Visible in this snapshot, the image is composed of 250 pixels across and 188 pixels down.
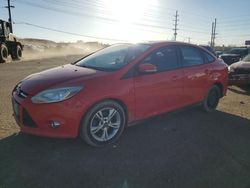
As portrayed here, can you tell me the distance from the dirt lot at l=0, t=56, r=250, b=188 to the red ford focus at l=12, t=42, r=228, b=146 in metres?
0.31

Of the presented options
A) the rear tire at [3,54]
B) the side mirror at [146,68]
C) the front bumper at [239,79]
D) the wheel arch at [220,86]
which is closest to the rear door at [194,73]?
the wheel arch at [220,86]

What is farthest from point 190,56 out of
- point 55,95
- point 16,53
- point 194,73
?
point 16,53

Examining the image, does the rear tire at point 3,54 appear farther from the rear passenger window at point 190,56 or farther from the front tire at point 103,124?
the front tire at point 103,124

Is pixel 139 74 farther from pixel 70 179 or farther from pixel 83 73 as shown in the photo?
pixel 70 179

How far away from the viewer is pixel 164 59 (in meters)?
4.83

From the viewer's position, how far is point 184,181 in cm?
314

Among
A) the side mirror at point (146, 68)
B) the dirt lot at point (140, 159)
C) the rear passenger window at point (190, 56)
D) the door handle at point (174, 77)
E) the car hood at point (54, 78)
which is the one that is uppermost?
the rear passenger window at point (190, 56)

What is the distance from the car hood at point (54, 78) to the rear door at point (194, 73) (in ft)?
6.35

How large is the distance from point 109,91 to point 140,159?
106 cm

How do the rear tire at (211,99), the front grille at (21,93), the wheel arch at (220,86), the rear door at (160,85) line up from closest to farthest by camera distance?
1. the front grille at (21,93)
2. the rear door at (160,85)
3. the rear tire at (211,99)
4. the wheel arch at (220,86)

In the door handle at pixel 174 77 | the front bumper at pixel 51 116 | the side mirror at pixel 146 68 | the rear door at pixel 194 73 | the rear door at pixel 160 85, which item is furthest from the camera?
the rear door at pixel 194 73

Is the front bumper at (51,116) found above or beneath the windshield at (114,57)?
beneath

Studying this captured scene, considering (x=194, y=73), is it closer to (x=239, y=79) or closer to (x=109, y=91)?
(x=109, y=91)

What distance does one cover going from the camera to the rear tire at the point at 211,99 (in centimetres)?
588
